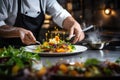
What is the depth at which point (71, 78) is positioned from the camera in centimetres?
120

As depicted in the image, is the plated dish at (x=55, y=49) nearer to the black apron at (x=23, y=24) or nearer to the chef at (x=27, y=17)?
the chef at (x=27, y=17)

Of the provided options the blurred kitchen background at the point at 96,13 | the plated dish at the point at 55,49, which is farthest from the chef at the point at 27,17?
the blurred kitchen background at the point at 96,13

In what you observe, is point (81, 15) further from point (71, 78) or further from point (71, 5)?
point (71, 78)

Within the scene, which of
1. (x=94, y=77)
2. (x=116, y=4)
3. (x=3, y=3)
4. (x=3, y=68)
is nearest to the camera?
(x=94, y=77)

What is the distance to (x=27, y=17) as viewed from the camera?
3.18 meters

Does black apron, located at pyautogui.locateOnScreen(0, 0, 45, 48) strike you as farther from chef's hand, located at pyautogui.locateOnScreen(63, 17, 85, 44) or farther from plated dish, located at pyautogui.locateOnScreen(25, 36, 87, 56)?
plated dish, located at pyautogui.locateOnScreen(25, 36, 87, 56)

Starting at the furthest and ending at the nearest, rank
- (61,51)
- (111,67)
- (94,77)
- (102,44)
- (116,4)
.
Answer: (116,4)
(102,44)
(61,51)
(111,67)
(94,77)

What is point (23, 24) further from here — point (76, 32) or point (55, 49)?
point (55, 49)

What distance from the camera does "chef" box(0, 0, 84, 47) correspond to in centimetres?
280

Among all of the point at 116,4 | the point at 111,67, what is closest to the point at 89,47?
the point at 111,67

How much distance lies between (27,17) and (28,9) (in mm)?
102

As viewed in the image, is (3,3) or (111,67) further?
(3,3)

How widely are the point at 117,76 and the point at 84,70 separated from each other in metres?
0.15

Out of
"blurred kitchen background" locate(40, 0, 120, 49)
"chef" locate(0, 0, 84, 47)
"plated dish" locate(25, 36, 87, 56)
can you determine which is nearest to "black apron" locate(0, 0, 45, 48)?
"chef" locate(0, 0, 84, 47)
